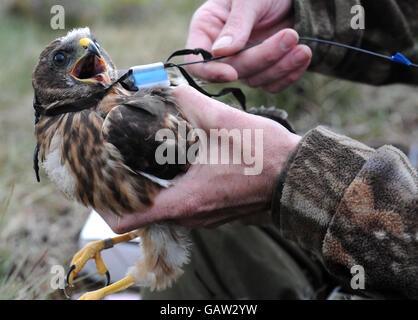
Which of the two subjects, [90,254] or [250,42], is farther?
[250,42]

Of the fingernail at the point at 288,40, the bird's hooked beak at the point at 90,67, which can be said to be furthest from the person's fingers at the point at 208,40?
the bird's hooked beak at the point at 90,67

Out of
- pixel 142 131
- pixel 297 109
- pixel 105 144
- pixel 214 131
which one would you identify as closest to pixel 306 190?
pixel 214 131

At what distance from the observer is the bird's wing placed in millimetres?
1828

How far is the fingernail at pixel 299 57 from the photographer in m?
2.46

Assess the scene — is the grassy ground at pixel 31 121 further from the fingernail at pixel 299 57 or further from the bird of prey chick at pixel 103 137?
the fingernail at pixel 299 57

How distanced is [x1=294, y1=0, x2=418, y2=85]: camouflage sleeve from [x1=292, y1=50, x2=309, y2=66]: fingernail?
21cm

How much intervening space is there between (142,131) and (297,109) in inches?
124

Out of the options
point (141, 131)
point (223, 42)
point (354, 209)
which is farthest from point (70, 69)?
point (354, 209)

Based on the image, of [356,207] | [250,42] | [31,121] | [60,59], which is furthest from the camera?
[31,121]

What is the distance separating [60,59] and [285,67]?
1231 mm

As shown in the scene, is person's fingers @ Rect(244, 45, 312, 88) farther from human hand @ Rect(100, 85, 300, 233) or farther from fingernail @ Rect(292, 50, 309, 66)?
human hand @ Rect(100, 85, 300, 233)

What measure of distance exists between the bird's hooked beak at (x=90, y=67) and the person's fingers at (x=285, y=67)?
0.94 m

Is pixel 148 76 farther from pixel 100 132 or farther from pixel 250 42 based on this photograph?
pixel 250 42

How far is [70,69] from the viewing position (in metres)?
2.06
